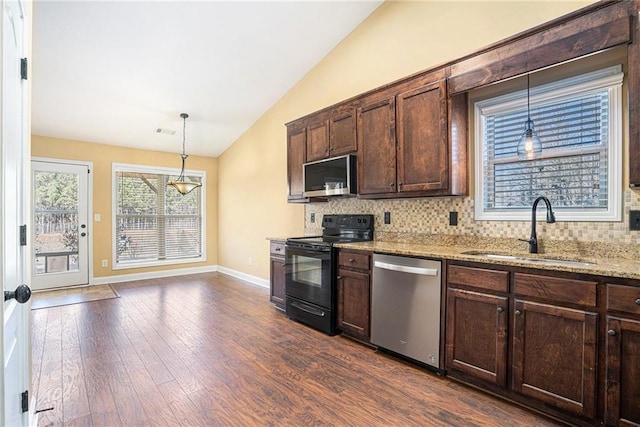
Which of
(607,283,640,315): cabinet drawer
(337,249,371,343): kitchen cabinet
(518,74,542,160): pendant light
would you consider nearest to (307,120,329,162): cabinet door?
(337,249,371,343): kitchen cabinet

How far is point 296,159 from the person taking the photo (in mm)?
4199

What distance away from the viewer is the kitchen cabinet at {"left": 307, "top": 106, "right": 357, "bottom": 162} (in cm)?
349

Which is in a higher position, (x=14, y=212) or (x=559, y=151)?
(x=559, y=151)

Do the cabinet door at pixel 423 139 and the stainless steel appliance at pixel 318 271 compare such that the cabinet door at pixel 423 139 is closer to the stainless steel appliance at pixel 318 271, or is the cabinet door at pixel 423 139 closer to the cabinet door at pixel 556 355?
the stainless steel appliance at pixel 318 271

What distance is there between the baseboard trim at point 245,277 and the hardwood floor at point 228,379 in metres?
1.55

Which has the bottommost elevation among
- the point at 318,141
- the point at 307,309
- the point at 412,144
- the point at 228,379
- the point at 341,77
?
the point at 228,379

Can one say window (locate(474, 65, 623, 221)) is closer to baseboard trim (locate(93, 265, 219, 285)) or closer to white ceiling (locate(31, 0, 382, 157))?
white ceiling (locate(31, 0, 382, 157))

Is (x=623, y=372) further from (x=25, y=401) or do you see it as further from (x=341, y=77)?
(x=341, y=77)

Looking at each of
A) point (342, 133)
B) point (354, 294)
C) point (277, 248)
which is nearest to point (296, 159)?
point (342, 133)

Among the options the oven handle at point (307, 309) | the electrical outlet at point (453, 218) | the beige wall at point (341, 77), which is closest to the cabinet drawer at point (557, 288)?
the electrical outlet at point (453, 218)

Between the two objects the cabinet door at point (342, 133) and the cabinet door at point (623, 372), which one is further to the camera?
the cabinet door at point (342, 133)

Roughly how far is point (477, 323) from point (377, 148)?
175cm

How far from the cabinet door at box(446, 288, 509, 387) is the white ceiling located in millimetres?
3183

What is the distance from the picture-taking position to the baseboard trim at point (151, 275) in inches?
227
